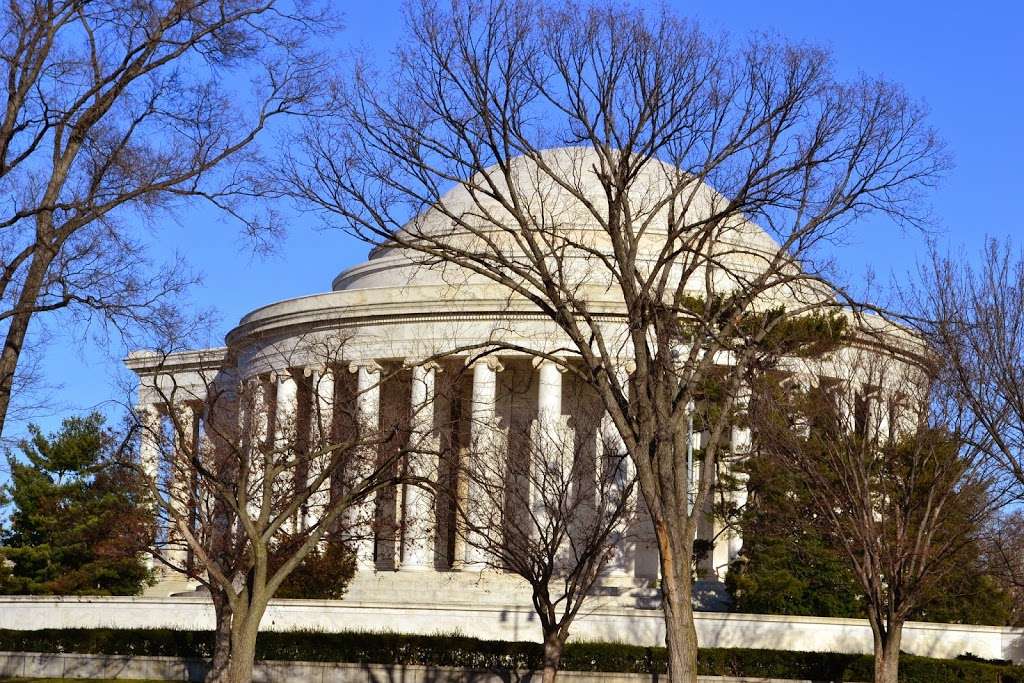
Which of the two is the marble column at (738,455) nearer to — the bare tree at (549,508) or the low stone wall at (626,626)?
the bare tree at (549,508)

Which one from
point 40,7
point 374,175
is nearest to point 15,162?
point 40,7

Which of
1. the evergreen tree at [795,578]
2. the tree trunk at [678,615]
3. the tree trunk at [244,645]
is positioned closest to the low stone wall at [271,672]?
the evergreen tree at [795,578]

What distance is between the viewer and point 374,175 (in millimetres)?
23688

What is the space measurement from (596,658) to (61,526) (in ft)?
88.2

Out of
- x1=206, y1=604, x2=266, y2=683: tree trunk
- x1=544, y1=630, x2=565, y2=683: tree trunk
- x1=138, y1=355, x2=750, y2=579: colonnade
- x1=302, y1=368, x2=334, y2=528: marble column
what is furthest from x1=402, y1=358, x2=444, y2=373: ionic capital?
x1=544, y1=630, x2=565, y2=683: tree trunk

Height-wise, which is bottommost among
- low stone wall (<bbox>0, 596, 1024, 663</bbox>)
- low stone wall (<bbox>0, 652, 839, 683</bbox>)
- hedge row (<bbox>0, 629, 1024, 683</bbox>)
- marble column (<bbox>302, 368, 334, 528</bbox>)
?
low stone wall (<bbox>0, 652, 839, 683</bbox>)

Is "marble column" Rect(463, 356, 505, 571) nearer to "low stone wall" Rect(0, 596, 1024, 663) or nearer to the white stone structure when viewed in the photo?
the white stone structure

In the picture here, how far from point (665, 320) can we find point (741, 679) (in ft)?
53.7

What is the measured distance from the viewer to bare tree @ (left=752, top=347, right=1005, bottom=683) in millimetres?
34844

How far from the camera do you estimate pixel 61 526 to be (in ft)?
188

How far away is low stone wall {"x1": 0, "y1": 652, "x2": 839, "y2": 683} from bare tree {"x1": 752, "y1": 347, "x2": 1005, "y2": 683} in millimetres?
4018

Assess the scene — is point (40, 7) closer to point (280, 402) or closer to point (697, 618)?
point (697, 618)

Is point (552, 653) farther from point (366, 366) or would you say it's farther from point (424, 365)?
point (366, 366)

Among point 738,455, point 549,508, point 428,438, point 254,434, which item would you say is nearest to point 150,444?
point 428,438
